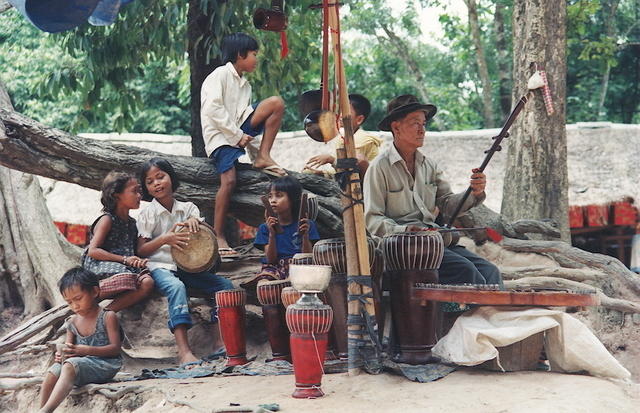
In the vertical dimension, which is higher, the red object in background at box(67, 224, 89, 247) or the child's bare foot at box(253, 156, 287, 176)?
the child's bare foot at box(253, 156, 287, 176)

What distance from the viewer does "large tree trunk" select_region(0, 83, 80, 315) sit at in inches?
325

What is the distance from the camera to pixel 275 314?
578 cm

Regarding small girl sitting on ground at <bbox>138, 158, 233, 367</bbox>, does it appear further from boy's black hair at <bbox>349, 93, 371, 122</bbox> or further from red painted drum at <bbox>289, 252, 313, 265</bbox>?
boy's black hair at <bbox>349, 93, 371, 122</bbox>

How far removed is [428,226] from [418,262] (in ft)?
1.53

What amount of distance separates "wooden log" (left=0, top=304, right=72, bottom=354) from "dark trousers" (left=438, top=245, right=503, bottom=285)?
3425 mm

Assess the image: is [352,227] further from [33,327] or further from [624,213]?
[624,213]

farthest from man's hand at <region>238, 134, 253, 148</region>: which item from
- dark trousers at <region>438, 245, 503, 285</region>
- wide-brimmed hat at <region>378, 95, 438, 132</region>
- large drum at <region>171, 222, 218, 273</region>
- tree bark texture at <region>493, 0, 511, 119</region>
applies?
tree bark texture at <region>493, 0, 511, 119</region>

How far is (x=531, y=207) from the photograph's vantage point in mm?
8055

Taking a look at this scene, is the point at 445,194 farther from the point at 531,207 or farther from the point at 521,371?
the point at 531,207

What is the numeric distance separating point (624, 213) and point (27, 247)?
25.7ft

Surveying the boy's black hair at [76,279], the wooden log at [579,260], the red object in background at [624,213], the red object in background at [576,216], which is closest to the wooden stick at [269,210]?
the boy's black hair at [76,279]

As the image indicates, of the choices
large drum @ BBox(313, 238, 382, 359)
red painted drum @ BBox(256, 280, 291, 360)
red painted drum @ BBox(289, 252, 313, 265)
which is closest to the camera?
large drum @ BBox(313, 238, 382, 359)

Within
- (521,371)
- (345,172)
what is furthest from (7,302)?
(521,371)

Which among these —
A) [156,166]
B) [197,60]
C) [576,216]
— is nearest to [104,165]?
[156,166]
